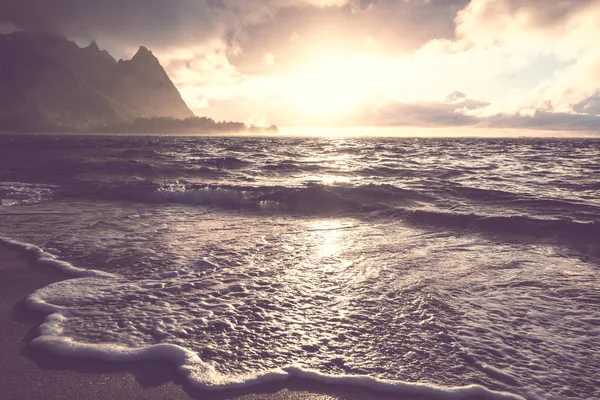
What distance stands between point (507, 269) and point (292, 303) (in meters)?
4.03

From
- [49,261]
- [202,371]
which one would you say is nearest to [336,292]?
[202,371]

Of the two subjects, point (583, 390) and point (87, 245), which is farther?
point (87, 245)

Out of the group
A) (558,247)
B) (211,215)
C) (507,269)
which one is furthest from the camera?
(211,215)

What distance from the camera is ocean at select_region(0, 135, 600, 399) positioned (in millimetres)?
3504

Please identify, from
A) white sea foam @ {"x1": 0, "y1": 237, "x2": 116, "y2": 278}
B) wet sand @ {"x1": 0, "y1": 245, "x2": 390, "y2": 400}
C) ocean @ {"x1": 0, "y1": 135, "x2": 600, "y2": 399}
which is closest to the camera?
wet sand @ {"x1": 0, "y1": 245, "x2": 390, "y2": 400}

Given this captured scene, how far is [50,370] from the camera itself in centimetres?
338

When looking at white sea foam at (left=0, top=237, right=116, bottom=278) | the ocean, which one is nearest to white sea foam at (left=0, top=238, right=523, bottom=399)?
the ocean

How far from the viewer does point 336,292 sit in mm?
5156

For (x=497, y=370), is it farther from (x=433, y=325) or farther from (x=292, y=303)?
(x=292, y=303)

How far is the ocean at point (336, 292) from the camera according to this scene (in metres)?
3.50

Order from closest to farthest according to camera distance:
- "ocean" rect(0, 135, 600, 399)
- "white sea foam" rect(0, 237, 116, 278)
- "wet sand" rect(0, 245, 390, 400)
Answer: "wet sand" rect(0, 245, 390, 400) < "ocean" rect(0, 135, 600, 399) < "white sea foam" rect(0, 237, 116, 278)

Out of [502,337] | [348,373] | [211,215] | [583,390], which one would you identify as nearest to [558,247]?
[502,337]

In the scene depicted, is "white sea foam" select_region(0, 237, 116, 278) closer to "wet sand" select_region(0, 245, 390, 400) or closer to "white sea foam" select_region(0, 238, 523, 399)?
"white sea foam" select_region(0, 238, 523, 399)

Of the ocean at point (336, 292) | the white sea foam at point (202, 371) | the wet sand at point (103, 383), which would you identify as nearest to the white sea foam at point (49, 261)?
the ocean at point (336, 292)
